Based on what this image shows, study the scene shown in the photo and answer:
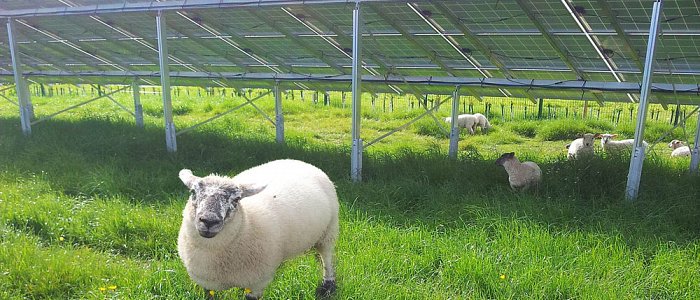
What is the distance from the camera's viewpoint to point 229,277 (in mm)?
3227

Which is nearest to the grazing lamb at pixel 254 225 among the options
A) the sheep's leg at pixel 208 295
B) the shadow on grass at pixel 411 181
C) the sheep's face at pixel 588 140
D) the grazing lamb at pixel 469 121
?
the sheep's leg at pixel 208 295

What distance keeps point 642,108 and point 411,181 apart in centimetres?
284

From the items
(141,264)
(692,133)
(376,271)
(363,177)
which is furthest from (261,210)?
(692,133)

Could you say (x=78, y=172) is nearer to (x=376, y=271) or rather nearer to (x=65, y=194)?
(x=65, y=194)

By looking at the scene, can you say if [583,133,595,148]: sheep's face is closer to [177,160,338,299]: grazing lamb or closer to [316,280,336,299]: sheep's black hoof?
[177,160,338,299]: grazing lamb

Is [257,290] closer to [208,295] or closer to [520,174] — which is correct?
[208,295]

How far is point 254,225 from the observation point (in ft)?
11.0

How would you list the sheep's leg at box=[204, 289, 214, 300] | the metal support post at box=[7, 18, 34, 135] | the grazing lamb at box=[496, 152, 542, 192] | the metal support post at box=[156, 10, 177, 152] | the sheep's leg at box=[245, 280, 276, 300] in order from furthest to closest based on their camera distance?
1. the metal support post at box=[7, 18, 34, 135]
2. the metal support post at box=[156, 10, 177, 152]
3. the grazing lamb at box=[496, 152, 542, 192]
4. the sheep's leg at box=[204, 289, 214, 300]
5. the sheep's leg at box=[245, 280, 276, 300]

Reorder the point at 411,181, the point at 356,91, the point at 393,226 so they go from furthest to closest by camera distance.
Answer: the point at 356,91 < the point at 411,181 < the point at 393,226

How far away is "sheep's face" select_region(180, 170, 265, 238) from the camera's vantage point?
9.24 feet

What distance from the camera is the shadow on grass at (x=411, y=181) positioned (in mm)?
5096

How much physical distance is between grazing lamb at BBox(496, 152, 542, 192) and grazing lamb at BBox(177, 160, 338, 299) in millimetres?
3009

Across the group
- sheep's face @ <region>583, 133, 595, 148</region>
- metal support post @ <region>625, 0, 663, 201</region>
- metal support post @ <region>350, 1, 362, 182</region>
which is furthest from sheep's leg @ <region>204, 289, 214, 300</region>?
sheep's face @ <region>583, 133, 595, 148</region>

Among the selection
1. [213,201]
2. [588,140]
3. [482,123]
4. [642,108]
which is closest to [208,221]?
[213,201]
